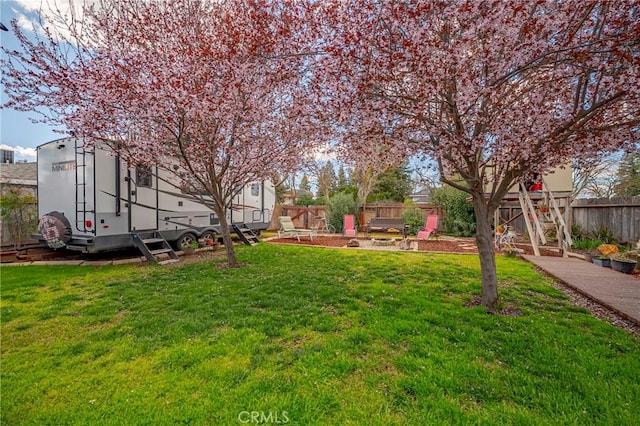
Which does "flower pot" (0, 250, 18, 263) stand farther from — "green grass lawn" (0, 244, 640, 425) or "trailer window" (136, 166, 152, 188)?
"trailer window" (136, 166, 152, 188)

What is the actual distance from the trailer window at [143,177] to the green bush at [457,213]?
37.7 feet

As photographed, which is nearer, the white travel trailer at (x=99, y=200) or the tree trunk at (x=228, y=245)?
the white travel trailer at (x=99, y=200)

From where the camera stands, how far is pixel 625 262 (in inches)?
223

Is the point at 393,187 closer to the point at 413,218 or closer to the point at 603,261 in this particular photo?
the point at 413,218

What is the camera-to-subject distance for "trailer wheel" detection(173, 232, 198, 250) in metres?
8.19

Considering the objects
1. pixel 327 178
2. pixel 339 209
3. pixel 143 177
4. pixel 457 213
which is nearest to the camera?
pixel 143 177

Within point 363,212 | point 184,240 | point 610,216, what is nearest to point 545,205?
point 610,216

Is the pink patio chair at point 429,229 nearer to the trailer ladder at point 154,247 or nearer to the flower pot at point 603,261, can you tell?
the flower pot at point 603,261

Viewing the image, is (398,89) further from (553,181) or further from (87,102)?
(553,181)

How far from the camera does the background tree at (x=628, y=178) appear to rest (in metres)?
15.0

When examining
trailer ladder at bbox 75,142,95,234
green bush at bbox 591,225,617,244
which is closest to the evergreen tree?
green bush at bbox 591,225,617,244

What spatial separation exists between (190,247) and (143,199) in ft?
6.24

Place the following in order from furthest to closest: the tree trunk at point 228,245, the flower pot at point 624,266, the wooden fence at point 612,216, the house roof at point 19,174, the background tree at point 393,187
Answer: the background tree at point 393,187 < the house roof at point 19,174 < the wooden fence at point 612,216 < the tree trunk at point 228,245 < the flower pot at point 624,266

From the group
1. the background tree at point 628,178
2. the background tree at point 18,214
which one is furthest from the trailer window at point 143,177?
the background tree at point 628,178
